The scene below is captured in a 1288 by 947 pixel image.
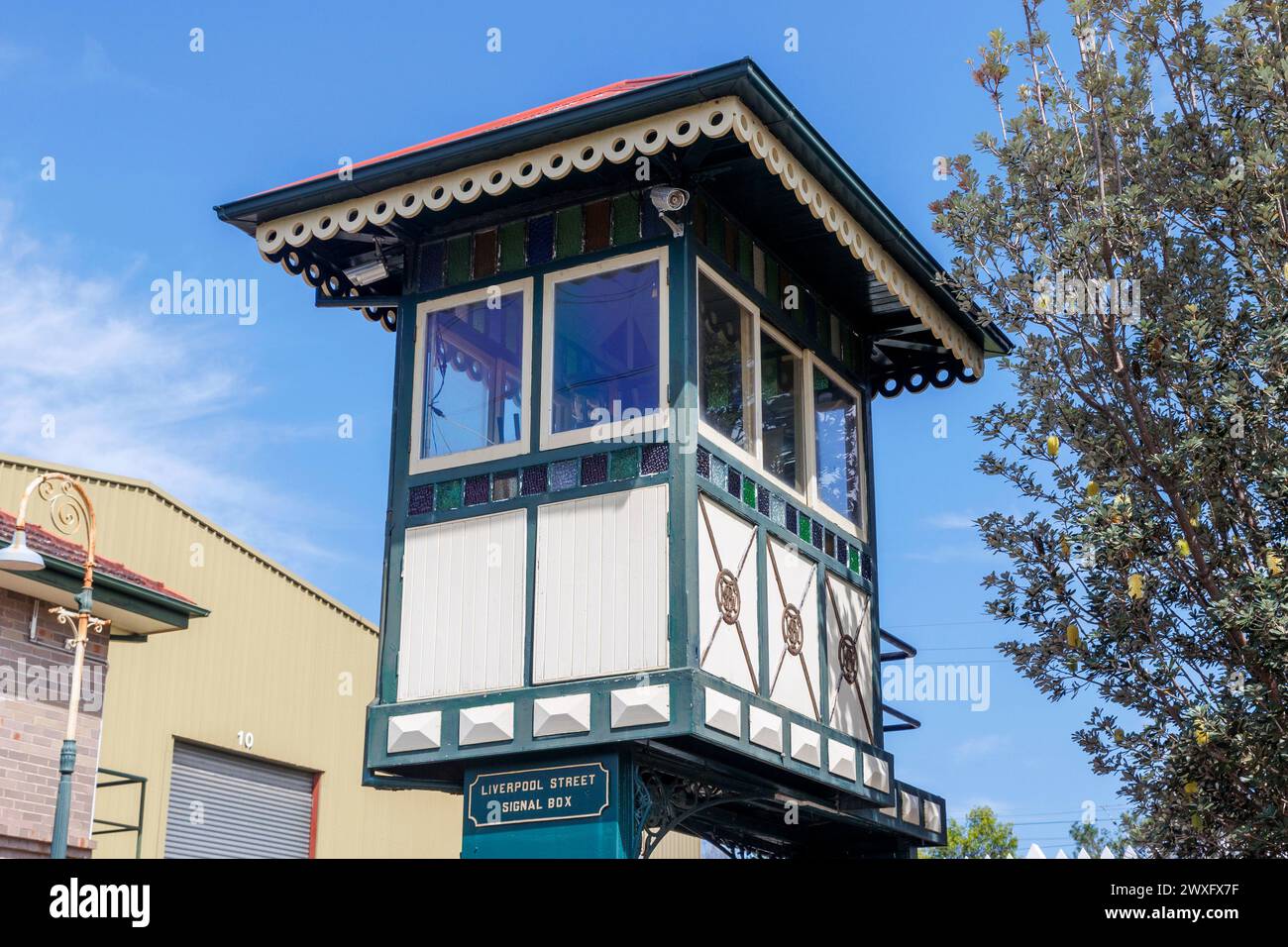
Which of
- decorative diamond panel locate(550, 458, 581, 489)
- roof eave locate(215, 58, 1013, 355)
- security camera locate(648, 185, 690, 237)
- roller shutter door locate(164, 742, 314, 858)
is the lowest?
roller shutter door locate(164, 742, 314, 858)

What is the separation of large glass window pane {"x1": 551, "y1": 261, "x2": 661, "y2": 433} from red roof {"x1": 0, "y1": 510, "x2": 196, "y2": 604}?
844 centimetres

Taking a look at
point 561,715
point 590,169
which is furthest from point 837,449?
point 561,715

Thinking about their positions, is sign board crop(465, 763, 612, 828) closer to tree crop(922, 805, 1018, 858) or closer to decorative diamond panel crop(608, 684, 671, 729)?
decorative diamond panel crop(608, 684, 671, 729)

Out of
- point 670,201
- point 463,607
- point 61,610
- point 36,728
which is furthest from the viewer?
point 36,728

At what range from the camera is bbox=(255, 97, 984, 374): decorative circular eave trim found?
1051 centimetres

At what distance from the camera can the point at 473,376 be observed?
38.8 feet

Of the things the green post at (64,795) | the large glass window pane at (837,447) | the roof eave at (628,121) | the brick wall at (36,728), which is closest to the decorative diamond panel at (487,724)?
the large glass window pane at (837,447)

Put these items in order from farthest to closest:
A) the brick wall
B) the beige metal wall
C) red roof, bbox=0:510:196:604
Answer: the beige metal wall
red roof, bbox=0:510:196:604
the brick wall

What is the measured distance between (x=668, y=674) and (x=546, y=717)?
932 millimetres

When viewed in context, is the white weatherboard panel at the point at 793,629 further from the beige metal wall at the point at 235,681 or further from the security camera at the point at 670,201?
the beige metal wall at the point at 235,681

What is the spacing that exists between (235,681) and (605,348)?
17.8 m

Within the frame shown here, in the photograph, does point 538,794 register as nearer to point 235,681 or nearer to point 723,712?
point 723,712

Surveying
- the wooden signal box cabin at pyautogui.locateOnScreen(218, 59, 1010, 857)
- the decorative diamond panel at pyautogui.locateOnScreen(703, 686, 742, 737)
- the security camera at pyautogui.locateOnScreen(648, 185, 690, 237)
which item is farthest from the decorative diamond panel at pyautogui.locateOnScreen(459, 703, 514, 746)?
the security camera at pyautogui.locateOnScreen(648, 185, 690, 237)
